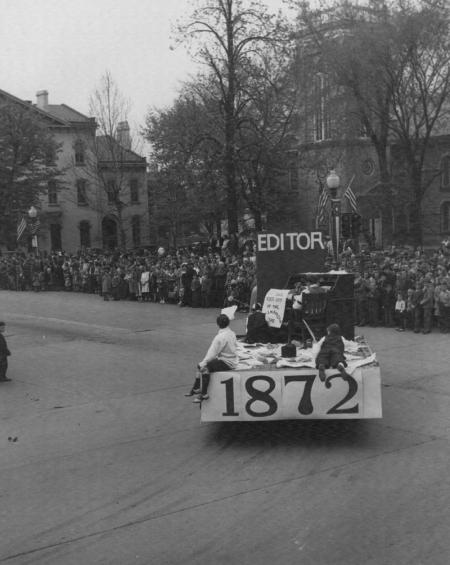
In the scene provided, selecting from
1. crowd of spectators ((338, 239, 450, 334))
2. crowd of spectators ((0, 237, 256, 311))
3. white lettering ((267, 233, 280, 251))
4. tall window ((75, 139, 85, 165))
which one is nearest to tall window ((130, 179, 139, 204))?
tall window ((75, 139, 85, 165))

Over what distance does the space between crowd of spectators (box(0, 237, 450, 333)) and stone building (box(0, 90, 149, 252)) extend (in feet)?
54.0

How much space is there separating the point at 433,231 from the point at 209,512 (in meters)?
46.6

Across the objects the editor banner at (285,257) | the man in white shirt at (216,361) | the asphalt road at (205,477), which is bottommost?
the asphalt road at (205,477)

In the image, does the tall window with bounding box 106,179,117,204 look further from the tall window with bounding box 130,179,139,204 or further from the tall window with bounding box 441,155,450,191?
the tall window with bounding box 441,155,450,191

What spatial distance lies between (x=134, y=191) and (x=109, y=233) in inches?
171

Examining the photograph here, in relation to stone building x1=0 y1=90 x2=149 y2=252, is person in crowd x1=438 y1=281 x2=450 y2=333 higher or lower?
lower

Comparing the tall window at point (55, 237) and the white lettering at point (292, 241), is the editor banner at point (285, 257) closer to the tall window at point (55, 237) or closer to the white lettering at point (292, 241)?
the white lettering at point (292, 241)

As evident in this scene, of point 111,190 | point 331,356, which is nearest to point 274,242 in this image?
point 331,356

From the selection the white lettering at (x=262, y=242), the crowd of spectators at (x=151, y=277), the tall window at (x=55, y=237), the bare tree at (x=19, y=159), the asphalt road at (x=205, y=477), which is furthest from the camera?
the tall window at (x=55, y=237)

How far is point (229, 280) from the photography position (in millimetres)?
27297

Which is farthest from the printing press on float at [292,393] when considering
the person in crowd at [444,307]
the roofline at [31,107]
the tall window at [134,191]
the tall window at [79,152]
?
the tall window at [134,191]

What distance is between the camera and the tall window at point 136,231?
65.1 m

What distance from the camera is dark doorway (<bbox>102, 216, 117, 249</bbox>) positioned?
212 feet

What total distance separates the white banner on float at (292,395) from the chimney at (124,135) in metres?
45.4
